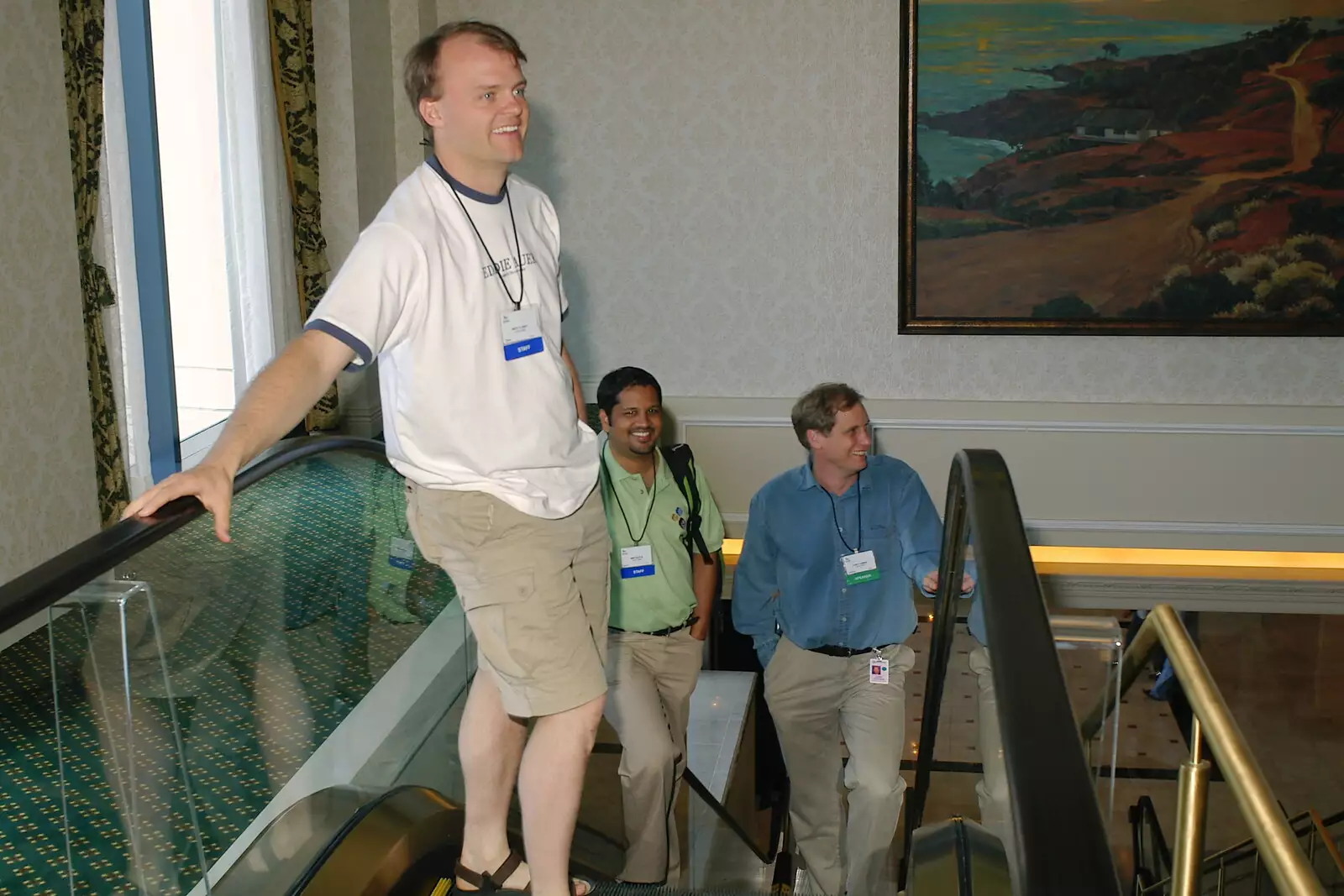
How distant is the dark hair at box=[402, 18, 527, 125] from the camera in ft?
7.39

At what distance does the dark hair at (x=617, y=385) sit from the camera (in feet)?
14.5

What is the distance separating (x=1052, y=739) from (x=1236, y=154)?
6.89 meters

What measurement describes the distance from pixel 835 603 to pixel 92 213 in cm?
310

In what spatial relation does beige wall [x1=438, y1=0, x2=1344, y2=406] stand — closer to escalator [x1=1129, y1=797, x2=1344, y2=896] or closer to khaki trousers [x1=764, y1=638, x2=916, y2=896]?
escalator [x1=1129, y1=797, x2=1344, y2=896]

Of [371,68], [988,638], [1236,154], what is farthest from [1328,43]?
[988,638]

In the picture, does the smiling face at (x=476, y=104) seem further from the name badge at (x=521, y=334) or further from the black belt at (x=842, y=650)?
the black belt at (x=842, y=650)

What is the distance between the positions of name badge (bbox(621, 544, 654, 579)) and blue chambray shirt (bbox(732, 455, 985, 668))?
560 mm

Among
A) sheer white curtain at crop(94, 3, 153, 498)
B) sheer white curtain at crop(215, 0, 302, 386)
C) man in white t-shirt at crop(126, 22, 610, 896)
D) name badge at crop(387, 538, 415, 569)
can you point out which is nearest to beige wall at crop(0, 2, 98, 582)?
sheer white curtain at crop(94, 3, 153, 498)

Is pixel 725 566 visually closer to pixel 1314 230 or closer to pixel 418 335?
pixel 1314 230

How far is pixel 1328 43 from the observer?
683 cm

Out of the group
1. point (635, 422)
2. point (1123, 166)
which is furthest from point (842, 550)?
point (1123, 166)

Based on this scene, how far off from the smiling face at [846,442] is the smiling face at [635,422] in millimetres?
584

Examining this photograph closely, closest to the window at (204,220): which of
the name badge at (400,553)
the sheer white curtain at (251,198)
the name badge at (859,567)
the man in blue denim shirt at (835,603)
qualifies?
the sheer white curtain at (251,198)

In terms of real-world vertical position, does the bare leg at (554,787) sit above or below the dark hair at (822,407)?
below
